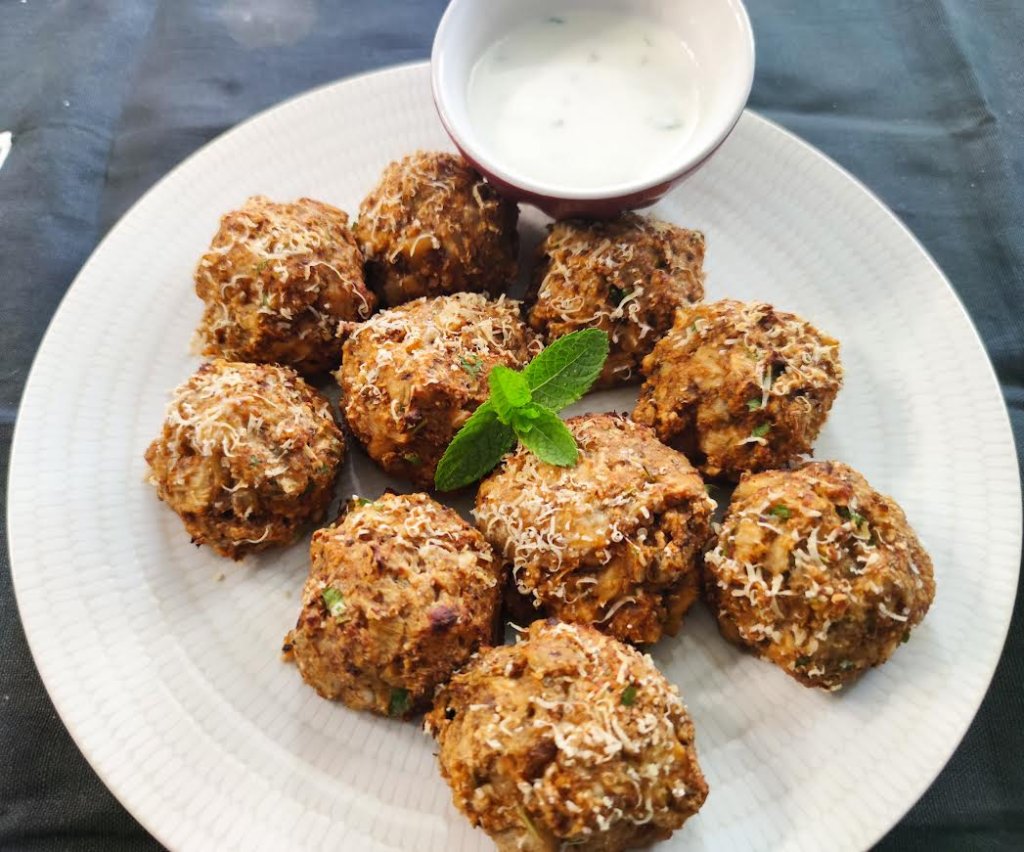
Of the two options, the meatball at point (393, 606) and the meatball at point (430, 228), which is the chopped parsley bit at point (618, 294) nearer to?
the meatball at point (430, 228)

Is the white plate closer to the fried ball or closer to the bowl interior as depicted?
the fried ball

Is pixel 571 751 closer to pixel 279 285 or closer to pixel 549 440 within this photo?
pixel 549 440

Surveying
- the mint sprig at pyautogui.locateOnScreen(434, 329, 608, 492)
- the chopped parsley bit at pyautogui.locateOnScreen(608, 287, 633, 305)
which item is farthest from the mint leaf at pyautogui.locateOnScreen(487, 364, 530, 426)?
the chopped parsley bit at pyautogui.locateOnScreen(608, 287, 633, 305)

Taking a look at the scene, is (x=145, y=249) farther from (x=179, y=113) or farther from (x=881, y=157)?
(x=881, y=157)

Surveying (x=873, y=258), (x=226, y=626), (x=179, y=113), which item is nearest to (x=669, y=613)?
(x=226, y=626)

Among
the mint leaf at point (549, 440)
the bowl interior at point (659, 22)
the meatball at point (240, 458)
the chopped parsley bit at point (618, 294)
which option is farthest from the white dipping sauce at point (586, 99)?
the meatball at point (240, 458)

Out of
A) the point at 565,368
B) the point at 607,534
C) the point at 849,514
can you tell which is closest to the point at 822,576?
the point at 849,514
